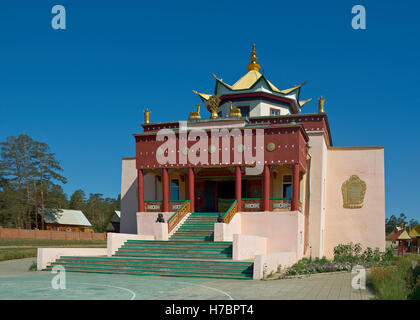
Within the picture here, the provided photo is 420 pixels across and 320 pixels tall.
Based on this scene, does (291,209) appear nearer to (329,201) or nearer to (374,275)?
(329,201)

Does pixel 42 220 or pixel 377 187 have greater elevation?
pixel 377 187

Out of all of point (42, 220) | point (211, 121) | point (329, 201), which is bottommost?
point (42, 220)

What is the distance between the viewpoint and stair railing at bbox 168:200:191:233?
23.3 m

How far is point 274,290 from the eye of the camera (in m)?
13.1

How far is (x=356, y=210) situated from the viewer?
27.5m

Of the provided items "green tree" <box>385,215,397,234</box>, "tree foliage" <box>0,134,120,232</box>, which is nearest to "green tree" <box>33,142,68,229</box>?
"tree foliage" <box>0,134,120,232</box>

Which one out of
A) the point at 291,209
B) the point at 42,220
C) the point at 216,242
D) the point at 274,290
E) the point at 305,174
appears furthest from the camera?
the point at 42,220

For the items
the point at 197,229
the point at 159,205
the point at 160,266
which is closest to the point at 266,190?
the point at 197,229

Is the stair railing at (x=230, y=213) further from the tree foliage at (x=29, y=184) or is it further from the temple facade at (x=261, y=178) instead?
the tree foliage at (x=29, y=184)

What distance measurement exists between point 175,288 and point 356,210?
1688cm

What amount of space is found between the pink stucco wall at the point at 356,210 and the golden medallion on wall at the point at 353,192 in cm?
20

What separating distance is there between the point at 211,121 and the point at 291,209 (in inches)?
277

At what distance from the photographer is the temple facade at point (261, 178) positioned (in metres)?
23.8
